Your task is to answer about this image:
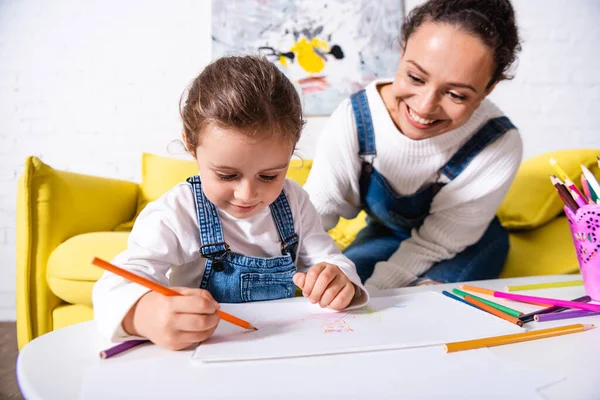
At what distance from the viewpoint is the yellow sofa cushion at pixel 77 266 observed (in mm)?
1226

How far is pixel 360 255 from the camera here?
1.16 m

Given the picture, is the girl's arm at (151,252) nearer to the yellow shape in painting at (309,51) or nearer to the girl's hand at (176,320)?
the girl's hand at (176,320)

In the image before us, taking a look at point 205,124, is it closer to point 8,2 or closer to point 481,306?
point 481,306

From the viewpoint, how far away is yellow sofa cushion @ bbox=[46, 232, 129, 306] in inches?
48.3

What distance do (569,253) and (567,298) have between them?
0.63m

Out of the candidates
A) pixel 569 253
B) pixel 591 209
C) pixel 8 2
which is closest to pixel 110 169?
pixel 8 2

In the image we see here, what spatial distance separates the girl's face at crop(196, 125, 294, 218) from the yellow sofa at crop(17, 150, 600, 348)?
2.16 ft

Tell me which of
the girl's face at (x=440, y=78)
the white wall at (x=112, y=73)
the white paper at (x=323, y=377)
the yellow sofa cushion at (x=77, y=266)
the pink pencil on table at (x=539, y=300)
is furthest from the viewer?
A: the white wall at (x=112, y=73)

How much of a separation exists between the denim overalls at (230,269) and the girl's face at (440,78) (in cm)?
46

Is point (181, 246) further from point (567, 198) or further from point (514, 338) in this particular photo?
point (567, 198)

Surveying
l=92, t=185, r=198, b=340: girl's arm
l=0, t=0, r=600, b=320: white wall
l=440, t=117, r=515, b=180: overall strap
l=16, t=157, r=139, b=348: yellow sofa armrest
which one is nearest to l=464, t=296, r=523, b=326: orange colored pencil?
l=92, t=185, r=198, b=340: girl's arm

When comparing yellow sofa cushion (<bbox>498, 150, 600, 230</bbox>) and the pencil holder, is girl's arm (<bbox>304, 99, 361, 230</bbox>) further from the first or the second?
yellow sofa cushion (<bbox>498, 150, 600, 230</bbox>)

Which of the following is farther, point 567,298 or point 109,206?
point 109,206

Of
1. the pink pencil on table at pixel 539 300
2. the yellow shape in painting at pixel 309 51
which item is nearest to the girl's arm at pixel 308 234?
the pink pencil on table at pixel 539 300
